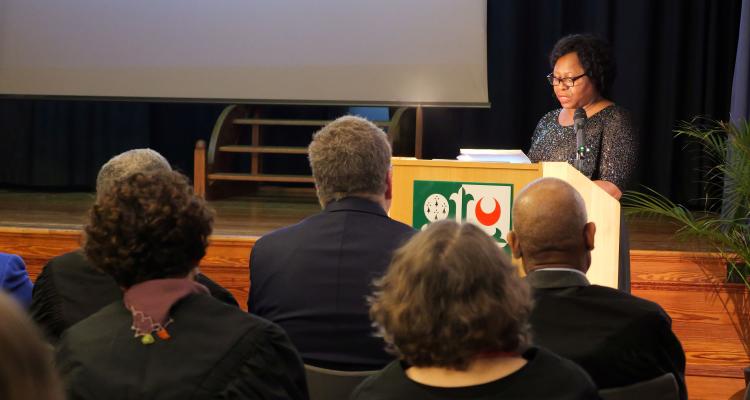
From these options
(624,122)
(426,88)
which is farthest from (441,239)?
(426,88)

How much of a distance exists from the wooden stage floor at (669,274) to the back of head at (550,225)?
2074mm

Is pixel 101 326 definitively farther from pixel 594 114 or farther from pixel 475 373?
pixel 594 114

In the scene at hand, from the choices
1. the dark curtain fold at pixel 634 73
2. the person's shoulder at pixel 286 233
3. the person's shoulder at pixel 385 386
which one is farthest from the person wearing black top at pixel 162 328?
the dark curtain fold at pixel 634 73

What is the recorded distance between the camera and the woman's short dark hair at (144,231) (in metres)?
A: 1.67

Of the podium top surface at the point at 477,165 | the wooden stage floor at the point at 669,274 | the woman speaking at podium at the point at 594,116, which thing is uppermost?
the woman speaking at podium at the point at 594,116

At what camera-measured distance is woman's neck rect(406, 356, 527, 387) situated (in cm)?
140

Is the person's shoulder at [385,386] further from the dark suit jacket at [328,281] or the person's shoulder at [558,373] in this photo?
the dark suit jacket at [328,281]

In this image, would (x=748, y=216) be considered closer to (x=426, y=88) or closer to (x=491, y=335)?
(x=426, y=88)

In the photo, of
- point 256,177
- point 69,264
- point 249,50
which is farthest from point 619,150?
point 249,50

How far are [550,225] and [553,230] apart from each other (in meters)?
0.01

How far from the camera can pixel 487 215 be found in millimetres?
2943

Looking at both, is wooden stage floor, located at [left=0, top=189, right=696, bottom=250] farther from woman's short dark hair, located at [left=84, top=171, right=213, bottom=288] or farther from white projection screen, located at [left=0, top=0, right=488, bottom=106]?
woman's short dark hair, located at [left=84, top=171, right=213, bottom=288]

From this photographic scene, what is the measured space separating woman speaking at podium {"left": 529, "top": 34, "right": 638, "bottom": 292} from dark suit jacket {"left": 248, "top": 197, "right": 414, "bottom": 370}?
1.54 meters

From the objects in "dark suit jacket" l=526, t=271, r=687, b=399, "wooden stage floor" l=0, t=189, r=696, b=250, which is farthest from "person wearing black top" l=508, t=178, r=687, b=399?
"wooden stage floor" l=0, t=189, r=696, b=250
